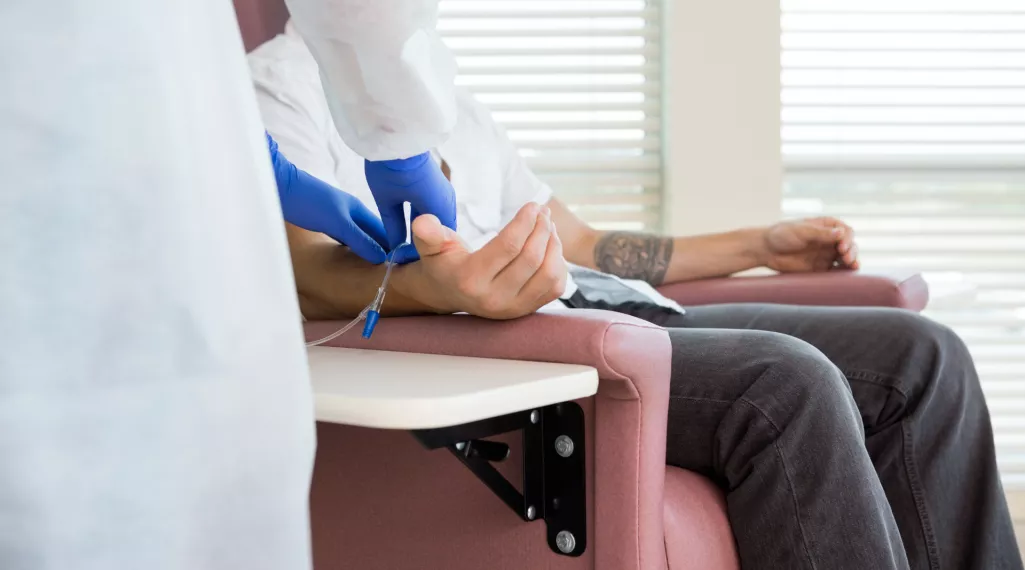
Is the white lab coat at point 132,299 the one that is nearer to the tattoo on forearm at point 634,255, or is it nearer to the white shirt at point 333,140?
the white shirt at point 333,140

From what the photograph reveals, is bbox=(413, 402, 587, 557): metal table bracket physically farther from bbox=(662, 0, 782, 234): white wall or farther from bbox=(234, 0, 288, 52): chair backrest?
bbox=(662, 0, 782, 234): white wall

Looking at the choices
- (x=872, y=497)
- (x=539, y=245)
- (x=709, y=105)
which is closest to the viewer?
(x=539, y=245)

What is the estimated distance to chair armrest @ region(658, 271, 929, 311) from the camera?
4.88 ft

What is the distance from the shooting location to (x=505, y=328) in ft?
2.67

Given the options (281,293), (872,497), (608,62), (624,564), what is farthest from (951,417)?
(608,62)

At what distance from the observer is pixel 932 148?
7.51 ft

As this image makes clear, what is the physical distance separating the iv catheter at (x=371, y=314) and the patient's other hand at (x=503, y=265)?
0.27ft

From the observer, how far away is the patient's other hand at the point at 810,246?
5.18ft

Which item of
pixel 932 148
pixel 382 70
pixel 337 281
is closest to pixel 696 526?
pixel 337 281

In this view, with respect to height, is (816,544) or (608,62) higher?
(608,62)

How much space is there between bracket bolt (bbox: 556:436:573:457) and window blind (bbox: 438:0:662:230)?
57.5 inches

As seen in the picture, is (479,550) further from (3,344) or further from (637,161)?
(637,161)

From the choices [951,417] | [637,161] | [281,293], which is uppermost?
[281,293]

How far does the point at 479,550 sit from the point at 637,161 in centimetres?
153
